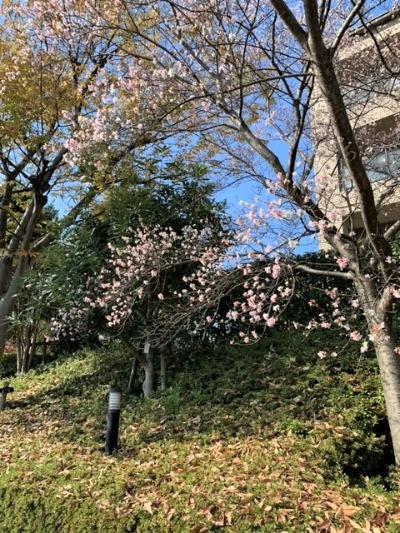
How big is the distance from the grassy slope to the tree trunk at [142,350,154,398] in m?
0.30

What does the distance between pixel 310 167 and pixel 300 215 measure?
5.65 feet

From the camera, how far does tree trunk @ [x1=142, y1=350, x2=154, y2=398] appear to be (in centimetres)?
689

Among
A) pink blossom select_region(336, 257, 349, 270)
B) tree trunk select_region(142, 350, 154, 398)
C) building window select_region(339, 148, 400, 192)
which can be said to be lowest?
tree trunk select_region(142, 350, 154, 398)

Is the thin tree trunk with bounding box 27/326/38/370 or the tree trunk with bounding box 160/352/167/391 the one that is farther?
the thin tree trunk with bounding box 27/326/38/370

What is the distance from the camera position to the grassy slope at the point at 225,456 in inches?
136

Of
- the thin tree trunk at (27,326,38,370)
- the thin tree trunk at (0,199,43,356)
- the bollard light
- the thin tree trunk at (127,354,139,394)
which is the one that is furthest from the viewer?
the thin tree trunk at (27,326,38,370)

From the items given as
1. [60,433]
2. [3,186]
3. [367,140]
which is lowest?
[60,433]

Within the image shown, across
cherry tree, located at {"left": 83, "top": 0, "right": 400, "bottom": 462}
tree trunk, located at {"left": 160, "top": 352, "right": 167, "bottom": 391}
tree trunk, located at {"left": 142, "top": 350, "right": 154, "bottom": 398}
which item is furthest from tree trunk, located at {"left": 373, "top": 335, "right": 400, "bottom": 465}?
tree trunk, located at {"left": 142, "top": 350, "right": 154, "bottom": 398}

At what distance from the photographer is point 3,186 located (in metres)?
10.5

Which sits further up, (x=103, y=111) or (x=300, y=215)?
(x=103, y=111)

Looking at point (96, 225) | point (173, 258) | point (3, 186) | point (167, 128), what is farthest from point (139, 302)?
point (3, 186)

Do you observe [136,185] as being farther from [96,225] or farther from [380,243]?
[380,243]

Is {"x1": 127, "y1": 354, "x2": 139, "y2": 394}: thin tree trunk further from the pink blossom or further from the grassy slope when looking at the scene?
the pink blossom

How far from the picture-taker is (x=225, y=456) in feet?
14.6
